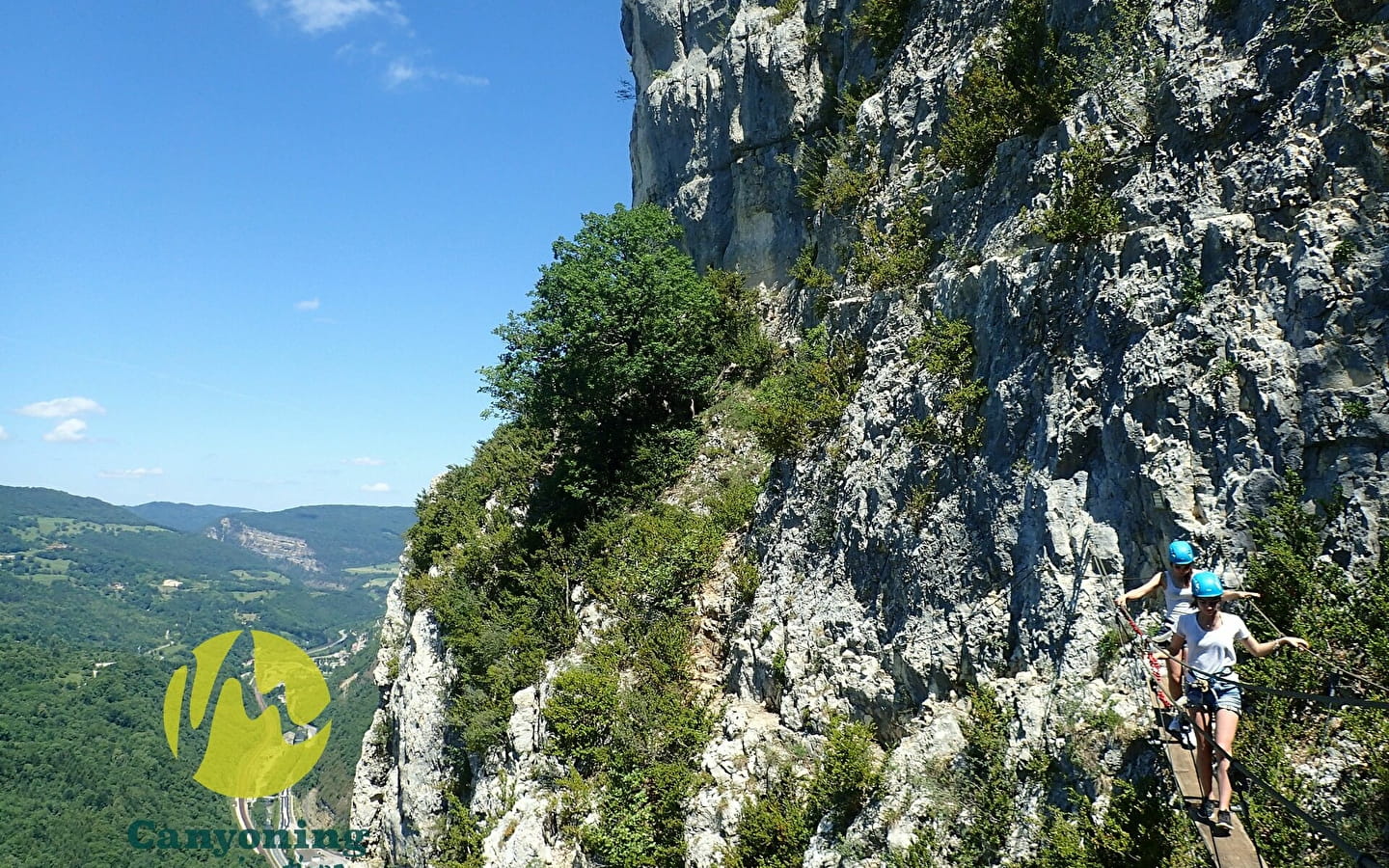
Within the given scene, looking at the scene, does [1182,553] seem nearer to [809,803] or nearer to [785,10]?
[809,803]

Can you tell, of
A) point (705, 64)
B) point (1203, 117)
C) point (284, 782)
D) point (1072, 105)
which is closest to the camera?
point (1203, 117)

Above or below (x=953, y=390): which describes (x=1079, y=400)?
below

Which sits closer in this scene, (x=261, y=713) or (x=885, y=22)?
(x=885, y=22)

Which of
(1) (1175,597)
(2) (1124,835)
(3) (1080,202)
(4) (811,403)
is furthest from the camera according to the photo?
(4) (811,403)

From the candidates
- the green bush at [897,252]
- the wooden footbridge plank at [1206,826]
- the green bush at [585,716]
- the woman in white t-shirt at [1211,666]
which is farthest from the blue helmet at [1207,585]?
the green bush at [585,716]

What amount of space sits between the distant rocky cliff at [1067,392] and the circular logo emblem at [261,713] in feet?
26.2

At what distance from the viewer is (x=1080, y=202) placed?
8102 millimetres

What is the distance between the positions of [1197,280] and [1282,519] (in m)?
2.38

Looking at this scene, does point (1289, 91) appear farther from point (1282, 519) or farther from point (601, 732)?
point (601, 732)

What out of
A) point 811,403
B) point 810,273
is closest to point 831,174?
point 810,273

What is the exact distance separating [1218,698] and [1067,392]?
3526 millimetres

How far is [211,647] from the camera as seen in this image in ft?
58.9

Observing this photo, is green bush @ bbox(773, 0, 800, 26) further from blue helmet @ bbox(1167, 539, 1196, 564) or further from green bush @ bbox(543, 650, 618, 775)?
blue helmet @ bbox(1167, 539, 1196, 564)

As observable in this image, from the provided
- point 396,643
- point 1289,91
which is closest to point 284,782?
point 396,643
